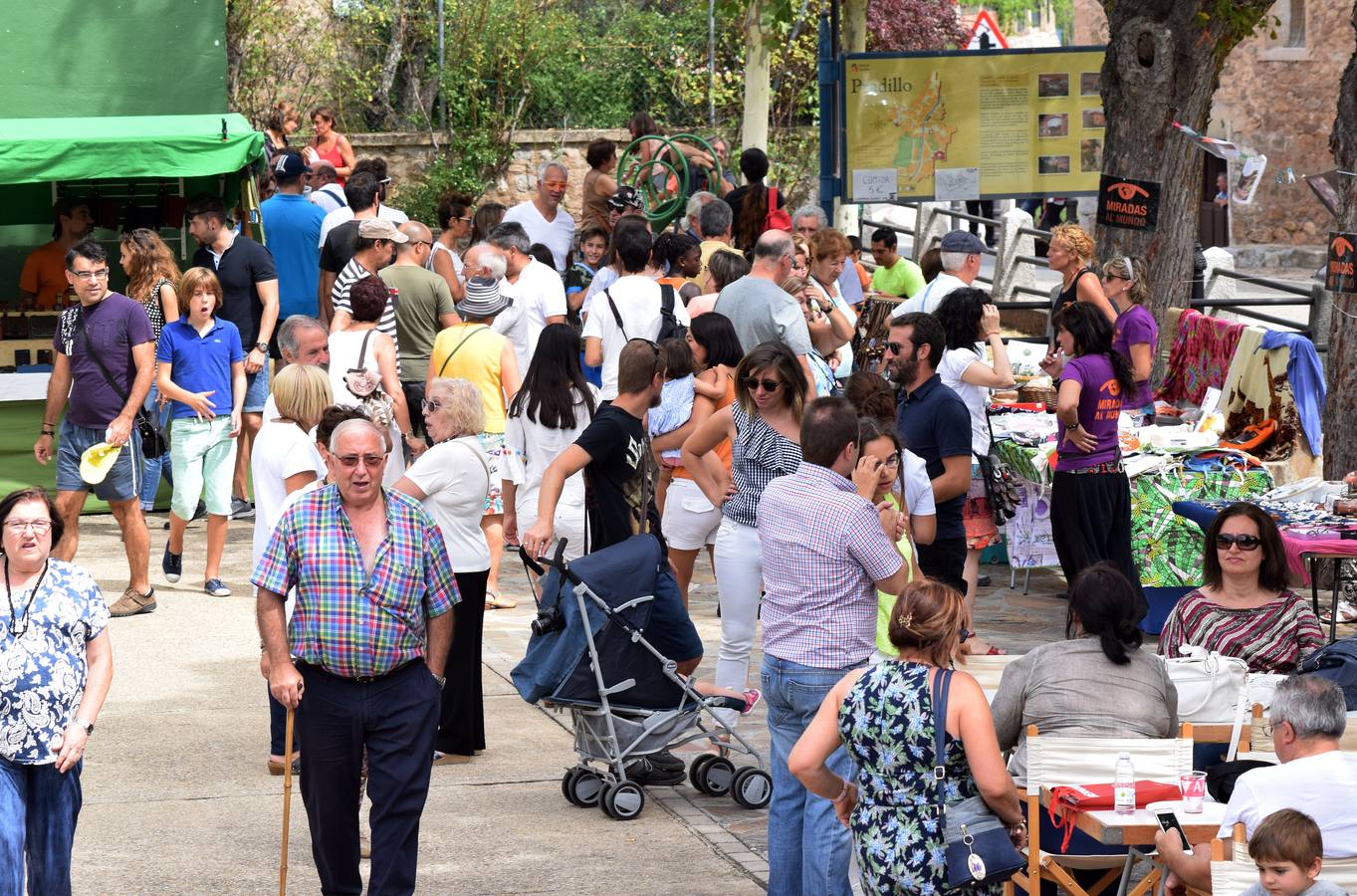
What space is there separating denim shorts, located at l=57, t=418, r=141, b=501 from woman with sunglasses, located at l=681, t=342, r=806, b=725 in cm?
410

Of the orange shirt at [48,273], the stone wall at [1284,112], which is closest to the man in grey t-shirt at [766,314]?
the orange shirt at [48,273]

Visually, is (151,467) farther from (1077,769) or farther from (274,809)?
(1077,769)

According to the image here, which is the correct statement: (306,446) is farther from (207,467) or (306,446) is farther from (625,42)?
(625,42)

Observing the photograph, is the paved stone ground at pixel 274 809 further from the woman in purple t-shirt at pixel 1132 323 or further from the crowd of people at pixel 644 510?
the woman in purple t-shirt at pixel 1132 323

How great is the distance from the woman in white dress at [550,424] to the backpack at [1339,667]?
11.1 ft

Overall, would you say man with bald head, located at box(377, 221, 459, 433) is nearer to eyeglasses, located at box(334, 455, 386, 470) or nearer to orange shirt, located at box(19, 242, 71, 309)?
orange shirt, located at box(19, 242, 71, 309)

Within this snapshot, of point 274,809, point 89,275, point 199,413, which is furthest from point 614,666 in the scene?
point 199,413

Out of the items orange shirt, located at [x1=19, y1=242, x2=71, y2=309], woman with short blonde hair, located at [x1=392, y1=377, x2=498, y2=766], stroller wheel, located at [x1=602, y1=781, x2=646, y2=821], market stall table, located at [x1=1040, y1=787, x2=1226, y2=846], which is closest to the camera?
market stall table, located at [x1=1040, y1=787, x2=1226, y2=846]

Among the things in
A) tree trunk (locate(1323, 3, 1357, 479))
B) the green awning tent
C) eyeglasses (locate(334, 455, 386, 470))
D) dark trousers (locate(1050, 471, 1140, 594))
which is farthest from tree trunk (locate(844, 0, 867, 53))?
eyeglasses (locate(334, 455, 386, 470))

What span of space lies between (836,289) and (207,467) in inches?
162

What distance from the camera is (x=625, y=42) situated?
2323 centimetres

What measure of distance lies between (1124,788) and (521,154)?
17.8 m

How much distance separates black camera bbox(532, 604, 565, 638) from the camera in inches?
260

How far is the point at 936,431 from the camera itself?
7.69 metres
